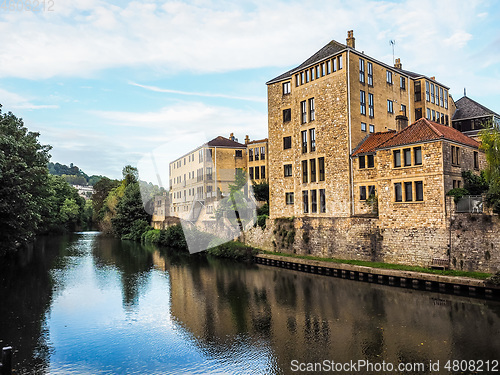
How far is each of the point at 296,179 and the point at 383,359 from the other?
2368cm

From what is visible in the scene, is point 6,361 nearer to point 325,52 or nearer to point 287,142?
point 287,142

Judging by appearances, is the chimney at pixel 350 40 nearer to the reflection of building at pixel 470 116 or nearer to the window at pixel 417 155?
the window at pixel 417 155

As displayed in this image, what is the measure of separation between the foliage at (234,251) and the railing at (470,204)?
18.5 m

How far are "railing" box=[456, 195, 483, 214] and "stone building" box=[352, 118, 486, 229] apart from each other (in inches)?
38.6

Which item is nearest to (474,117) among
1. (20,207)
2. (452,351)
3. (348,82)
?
(348,82)

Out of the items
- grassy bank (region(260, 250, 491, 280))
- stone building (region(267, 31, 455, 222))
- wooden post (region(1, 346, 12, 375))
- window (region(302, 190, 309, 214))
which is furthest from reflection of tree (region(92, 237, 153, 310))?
window (region(302, 190, 309, 214))

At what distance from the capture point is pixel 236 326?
18.3m

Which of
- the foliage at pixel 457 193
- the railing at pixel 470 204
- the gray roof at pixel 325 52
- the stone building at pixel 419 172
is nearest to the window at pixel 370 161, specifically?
the stone building at pixel 419 172

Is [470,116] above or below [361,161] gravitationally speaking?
above

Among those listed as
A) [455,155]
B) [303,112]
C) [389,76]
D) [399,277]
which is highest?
[389,76]

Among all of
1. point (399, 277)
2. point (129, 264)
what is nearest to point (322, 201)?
point (399, 277)

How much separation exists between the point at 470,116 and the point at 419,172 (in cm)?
2093

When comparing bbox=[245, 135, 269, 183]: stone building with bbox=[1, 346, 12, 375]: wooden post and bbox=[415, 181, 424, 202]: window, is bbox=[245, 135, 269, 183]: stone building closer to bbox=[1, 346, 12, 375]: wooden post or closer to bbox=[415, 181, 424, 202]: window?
bbox=[415, 181, 424, 202]: window

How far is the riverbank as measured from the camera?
21.4 m
